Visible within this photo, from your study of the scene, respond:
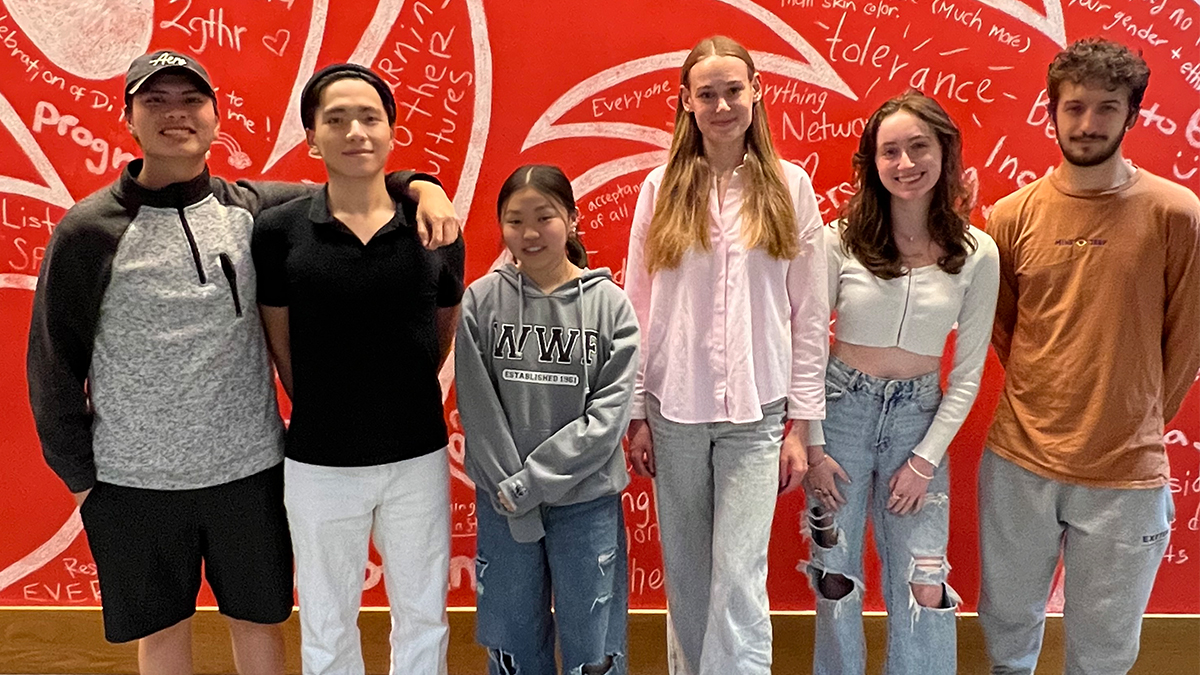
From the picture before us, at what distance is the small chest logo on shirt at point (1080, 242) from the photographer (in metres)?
2.03

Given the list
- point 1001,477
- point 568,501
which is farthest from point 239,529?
point 1001,477

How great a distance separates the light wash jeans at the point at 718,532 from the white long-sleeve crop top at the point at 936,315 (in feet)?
0.96

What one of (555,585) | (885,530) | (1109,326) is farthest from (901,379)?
(555,585)

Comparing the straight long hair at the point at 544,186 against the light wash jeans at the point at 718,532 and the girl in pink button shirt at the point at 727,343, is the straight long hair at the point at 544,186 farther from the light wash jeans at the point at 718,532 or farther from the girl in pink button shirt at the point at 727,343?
the light wash jeans at the point at 718,532

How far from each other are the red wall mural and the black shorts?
0.78 metres

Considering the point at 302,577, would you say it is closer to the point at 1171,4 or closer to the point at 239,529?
the point at 239,529

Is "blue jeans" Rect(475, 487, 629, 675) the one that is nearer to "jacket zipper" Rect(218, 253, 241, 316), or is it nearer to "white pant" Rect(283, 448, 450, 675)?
"white pant" Rect(283, 448, 450, 675)

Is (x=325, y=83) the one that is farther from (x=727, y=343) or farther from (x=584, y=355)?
(x=727, y=343)

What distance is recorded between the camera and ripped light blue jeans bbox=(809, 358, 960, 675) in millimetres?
2037

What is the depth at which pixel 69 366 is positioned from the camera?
1819mm

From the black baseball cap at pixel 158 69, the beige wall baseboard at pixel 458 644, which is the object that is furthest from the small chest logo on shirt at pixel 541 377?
the beige wall baseboard at pixel 458 644

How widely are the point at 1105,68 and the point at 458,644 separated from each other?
227 cm

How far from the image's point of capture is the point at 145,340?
1808 millimetres

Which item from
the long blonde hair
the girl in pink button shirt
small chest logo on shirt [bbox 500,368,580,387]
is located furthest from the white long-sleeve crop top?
small chest logo on shirt [bbox 500,368,580,387]
